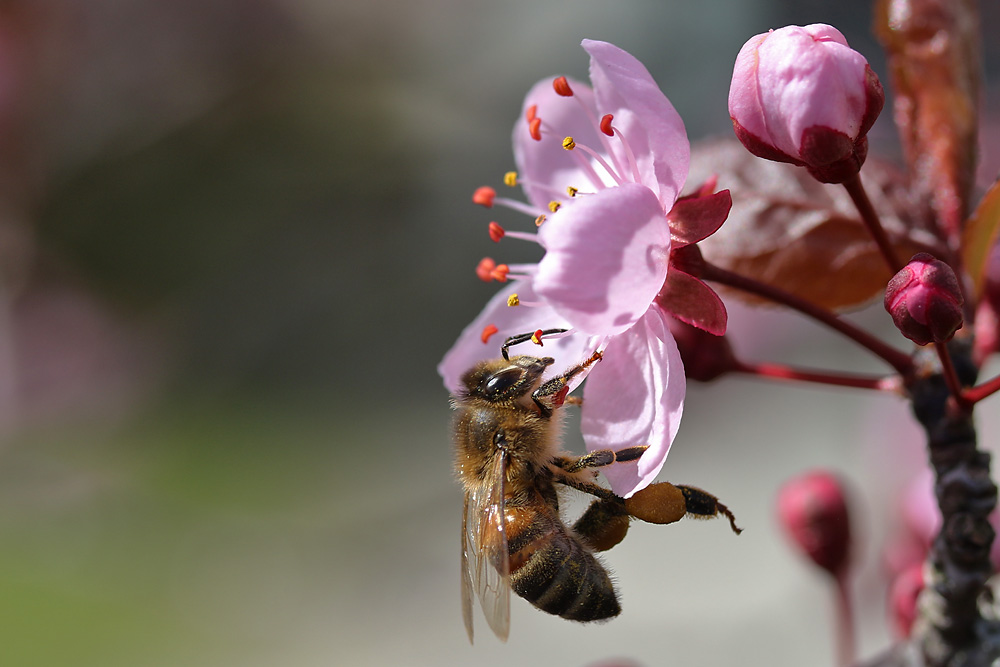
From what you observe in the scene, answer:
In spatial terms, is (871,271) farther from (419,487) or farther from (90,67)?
(90,67)

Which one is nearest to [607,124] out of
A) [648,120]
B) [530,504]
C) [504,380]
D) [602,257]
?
[648,120]

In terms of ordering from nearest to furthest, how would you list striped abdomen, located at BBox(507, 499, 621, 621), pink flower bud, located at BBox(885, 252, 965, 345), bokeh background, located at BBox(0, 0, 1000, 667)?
1. pink flower bud, located at BBox(885, 252, 965, 345)
2. striped abdomen, located at BBox(507, 499, 621, 621)
3. bokeh background, located at BBox(0, 0, 1000, 667)

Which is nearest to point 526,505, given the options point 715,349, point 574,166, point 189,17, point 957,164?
point 715,349

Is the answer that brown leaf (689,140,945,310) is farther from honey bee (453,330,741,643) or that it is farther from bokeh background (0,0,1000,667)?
bokeh background (0,0,1000,667)

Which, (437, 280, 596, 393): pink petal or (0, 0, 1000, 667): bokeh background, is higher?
(437, 280, 596, 393): pink petal

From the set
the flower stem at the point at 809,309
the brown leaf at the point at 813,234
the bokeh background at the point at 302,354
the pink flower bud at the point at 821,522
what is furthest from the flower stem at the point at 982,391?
the bokeh background at the point at 302,354

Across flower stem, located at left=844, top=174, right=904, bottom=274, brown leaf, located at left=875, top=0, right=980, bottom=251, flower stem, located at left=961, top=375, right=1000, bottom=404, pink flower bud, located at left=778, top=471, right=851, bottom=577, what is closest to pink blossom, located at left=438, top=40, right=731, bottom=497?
flower stem, located at left=844, top=174, right=904, bottom=274

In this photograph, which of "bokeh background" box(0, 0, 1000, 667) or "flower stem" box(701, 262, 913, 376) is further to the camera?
"bokeh background" box(0, 0, 1000, 667)

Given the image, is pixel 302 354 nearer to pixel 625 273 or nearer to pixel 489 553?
pixel 489 553
